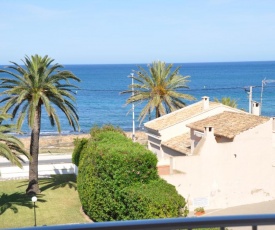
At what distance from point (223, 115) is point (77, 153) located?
887 centimetres

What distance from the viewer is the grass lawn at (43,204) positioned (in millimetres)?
21219

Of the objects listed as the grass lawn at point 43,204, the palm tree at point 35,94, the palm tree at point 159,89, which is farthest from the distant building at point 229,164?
the palm tree at point 159,89

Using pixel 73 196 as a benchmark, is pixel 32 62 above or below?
above

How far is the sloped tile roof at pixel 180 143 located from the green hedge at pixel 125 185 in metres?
5.58

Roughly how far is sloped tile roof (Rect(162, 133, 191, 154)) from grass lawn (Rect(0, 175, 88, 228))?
5.90 metres

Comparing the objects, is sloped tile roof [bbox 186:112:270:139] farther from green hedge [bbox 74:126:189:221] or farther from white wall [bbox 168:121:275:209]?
green hedge [bbox 74:126:189:221]

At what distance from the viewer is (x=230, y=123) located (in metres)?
23.9

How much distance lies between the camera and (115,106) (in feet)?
327

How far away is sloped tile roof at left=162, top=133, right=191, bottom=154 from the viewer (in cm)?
2561

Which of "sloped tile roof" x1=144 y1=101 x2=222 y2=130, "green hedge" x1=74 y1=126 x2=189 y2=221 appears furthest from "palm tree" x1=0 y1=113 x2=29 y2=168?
"sloped tile roof" x1=144 y1=101 x2=222 y2=130

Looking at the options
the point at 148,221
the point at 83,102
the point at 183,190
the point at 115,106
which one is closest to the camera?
the point at 148,221

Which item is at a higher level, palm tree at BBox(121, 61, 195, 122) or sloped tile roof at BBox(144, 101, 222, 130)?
palm tree at BBox(121, 61, 195, 122)

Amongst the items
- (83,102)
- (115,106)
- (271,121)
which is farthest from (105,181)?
(83,102)

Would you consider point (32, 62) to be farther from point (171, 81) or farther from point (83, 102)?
point (83, 102)
